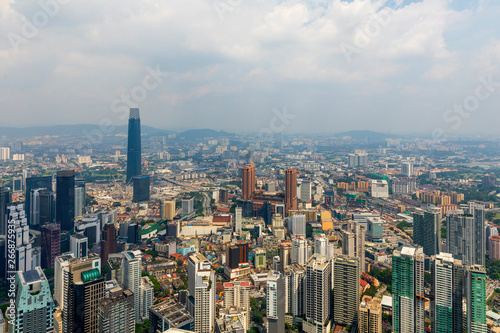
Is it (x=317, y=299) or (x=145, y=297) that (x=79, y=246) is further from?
(x=317, y=299)

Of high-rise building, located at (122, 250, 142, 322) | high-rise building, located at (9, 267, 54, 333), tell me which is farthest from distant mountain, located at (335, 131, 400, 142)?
high-rise building, located at (9, 267, 54, 333)

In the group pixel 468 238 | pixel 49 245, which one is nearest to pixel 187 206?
pixel 49 245

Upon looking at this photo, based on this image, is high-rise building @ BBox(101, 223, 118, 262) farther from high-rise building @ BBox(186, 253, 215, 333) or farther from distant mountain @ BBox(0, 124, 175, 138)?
distant mountain @ BBox(0, 124, 175, 138)

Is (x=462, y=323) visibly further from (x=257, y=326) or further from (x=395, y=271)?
(x=257, y=326)

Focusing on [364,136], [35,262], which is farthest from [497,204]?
[364,136]

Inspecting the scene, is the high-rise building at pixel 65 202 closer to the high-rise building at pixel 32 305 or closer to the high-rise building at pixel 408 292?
the high-rise building at pixel 32 305

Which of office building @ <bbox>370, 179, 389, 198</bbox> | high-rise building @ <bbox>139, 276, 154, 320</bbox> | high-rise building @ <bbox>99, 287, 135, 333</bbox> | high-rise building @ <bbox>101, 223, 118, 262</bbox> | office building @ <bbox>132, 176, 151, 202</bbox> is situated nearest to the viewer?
high-rise building @ <bbox>99, 287, 135, 333</bbox>

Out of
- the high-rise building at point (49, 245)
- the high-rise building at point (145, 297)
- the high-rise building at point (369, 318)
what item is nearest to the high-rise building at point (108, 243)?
the high-rise building at point (49, 245)
